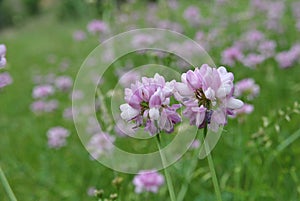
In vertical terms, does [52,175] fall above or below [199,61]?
below

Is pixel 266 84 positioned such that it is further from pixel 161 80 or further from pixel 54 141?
pixel 161 80

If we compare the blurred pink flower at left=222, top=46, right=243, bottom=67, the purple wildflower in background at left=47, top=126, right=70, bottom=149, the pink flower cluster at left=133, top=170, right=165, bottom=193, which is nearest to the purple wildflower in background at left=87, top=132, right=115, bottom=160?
the pink flower cluster at left=133, top=170, right=165, bottom=193

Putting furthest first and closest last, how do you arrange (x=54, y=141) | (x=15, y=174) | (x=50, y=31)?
(x=50, y=31), (x=15, y=174), (x=54, y=141)

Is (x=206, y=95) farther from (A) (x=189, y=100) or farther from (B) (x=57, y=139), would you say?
(B) (x=57, y=139)

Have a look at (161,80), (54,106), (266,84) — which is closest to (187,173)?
(161,80)

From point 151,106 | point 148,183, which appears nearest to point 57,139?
point 148,183
